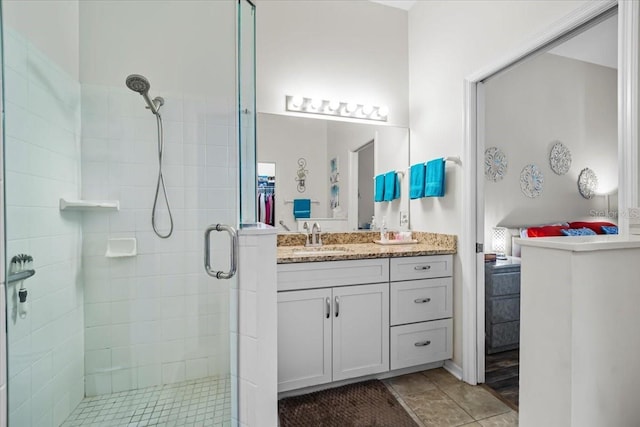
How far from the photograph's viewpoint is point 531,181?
10.0ft

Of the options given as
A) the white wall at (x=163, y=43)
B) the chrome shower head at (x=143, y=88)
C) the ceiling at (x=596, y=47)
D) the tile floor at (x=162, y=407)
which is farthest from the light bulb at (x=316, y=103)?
the tile floor at (x=162, y=407)

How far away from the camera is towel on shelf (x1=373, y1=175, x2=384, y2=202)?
2.66 m

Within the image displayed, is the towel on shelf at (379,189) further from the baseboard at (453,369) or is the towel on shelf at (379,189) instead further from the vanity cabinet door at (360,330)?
the baseboard at (453,369)

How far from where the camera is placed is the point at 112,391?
5.12ft

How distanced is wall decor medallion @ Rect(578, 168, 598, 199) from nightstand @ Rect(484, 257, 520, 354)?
4.19 feet

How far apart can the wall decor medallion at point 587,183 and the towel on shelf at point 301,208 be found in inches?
106

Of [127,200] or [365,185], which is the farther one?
[365,185]

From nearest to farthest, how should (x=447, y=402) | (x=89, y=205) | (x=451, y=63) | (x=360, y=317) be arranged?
(x=89, y=205) < (x=447, y=402) < (x=360, y=317) < (x=451, y=63)

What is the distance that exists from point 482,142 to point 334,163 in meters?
1.07

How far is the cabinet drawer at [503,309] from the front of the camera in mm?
2387

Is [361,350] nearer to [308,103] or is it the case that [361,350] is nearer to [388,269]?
[388,269]

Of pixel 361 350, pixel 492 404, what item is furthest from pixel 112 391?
pixel 492 404

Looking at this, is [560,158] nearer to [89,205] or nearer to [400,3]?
[400,3]

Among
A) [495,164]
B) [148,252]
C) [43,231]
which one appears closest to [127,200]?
[148,252]
